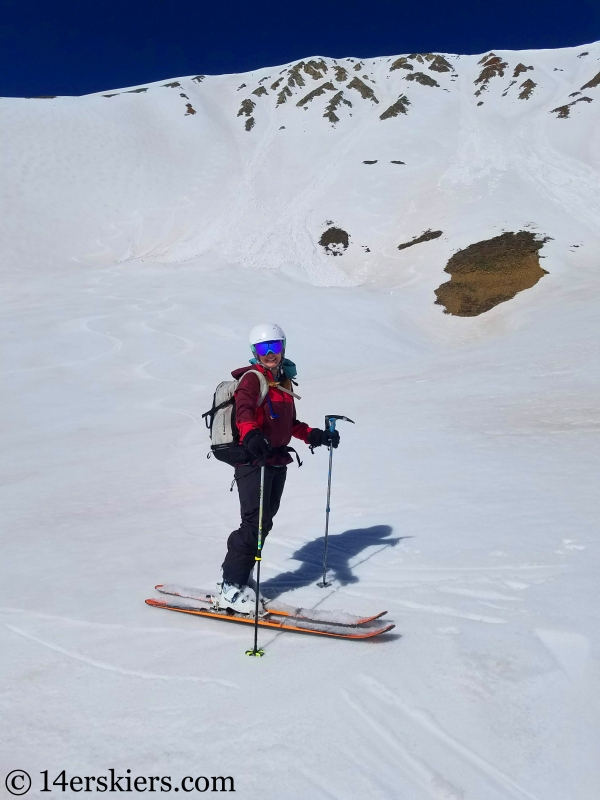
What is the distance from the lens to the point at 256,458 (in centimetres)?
433

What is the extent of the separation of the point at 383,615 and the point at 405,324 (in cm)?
2497

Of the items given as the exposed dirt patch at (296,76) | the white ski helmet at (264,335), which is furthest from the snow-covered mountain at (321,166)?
the white ski helmet at (264,335)

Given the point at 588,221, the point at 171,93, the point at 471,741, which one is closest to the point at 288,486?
the point at 471,741

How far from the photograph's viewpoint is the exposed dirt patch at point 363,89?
3155 inches

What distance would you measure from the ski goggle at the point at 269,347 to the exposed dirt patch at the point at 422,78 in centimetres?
8818

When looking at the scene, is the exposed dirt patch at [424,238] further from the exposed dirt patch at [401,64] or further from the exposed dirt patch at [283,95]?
the exposed dirt patch at [401,64]

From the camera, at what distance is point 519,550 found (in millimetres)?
5172

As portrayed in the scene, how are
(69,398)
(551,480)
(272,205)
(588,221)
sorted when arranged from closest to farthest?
(551,480)
(69,398)
(588,221)
(272,205)

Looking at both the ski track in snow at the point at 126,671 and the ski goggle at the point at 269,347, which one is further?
the ski goggle at the point at 269,347

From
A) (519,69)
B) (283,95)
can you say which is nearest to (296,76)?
(283,95)

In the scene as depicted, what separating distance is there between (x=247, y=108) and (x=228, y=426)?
87.9m

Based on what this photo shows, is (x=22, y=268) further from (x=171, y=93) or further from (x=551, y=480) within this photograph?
(x=171, y=93)

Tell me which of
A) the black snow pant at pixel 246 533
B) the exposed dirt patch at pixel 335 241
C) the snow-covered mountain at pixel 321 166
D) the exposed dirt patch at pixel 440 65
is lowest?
the black snow pant at pixel 246 533

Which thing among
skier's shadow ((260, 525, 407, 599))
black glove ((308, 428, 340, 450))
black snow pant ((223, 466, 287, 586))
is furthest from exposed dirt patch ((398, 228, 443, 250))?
black snow pant ((223, 466, 287, 586))
